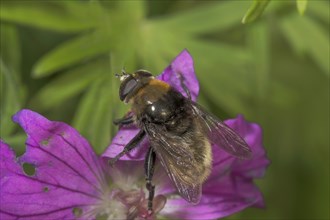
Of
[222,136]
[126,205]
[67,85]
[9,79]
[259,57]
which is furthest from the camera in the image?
[259,57]

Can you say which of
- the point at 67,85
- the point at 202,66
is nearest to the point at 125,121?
the point at 67,85

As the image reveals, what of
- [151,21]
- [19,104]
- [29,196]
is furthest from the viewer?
[151,21]

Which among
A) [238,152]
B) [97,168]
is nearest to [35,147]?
[97,168]

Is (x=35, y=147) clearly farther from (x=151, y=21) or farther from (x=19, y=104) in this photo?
(x=151, y=21)

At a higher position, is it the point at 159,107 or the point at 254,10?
the point at 254,10

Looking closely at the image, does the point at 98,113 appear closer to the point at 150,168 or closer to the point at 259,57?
the point at 150,168

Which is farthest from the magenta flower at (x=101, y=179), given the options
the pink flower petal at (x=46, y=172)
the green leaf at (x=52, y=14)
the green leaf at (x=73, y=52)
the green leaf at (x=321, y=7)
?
the green leaf at (x=321, y=7)
